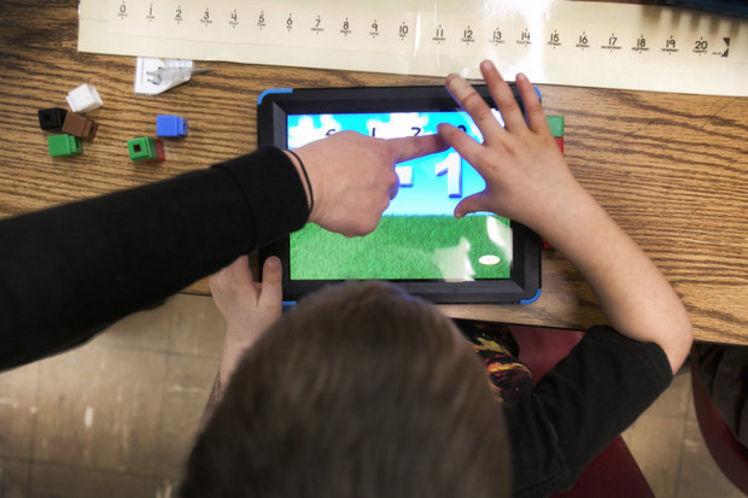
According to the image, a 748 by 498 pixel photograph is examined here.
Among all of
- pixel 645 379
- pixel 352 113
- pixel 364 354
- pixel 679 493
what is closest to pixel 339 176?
pixel 352 113

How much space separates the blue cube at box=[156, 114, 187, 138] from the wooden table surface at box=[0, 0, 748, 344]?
1 cm

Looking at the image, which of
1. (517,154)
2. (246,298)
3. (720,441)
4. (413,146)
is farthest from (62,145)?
(720,441)

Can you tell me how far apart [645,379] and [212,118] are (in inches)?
21.1

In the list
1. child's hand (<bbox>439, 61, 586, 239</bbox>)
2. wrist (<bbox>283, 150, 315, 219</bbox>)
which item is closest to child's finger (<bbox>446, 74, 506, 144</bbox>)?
child's hand (<bbox>439, 61, 586, 239</bbox>)

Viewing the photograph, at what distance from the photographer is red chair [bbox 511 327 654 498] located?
739 mm

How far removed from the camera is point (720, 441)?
2.57ft

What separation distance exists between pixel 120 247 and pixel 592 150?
48 centimetres

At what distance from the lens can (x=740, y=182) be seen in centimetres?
60

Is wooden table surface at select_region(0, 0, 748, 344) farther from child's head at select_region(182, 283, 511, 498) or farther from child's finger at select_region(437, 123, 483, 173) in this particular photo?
child's head at select_region(182, 283, 511, 498)

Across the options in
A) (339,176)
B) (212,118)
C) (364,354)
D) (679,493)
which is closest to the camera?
(364,354)

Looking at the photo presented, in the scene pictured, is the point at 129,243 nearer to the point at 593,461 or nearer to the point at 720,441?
the point at 593,461

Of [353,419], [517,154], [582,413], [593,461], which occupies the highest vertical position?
[517,154]

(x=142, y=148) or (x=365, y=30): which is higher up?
(x=365, y=30)

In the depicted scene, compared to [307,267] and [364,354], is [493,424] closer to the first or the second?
[364,354]
